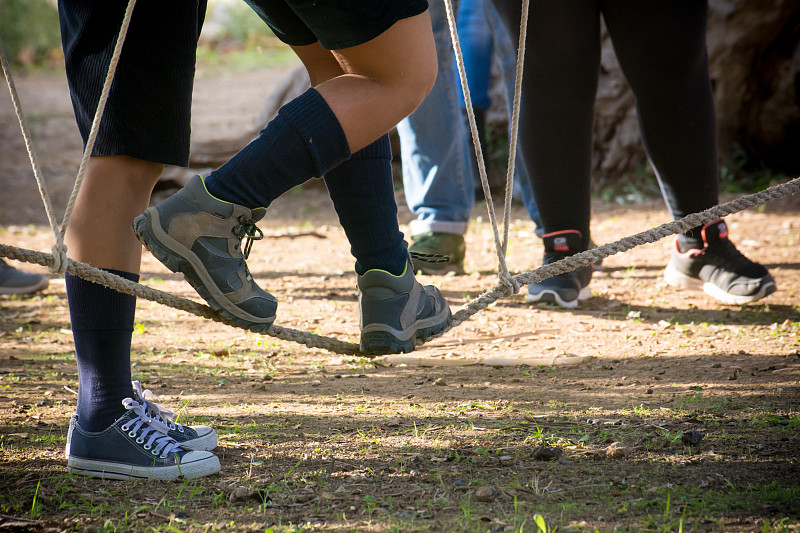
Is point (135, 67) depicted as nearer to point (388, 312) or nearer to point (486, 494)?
point (388, 312)

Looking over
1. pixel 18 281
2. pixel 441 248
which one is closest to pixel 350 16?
pixel 441 248

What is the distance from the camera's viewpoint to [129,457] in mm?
1621

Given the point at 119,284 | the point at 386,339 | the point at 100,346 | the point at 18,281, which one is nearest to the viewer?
the point at 119,284

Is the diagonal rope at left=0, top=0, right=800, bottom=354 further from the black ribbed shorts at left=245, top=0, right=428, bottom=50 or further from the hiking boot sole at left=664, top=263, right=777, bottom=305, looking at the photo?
the hiking boot sole at left=664, top=263, right=777, bottom=305

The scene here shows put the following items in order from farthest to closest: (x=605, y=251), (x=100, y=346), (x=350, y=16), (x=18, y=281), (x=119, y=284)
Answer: (x=18, y=281) < (x=605, y=251) < (x=100, y=346) < (x=119, y=284) < (x=350, y=16)

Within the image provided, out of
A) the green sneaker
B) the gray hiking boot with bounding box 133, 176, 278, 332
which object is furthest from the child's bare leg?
the green sneaker

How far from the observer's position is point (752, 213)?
462 cm

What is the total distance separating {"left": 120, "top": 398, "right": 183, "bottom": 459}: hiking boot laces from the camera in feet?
5.37

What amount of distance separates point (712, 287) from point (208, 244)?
83.9 inches

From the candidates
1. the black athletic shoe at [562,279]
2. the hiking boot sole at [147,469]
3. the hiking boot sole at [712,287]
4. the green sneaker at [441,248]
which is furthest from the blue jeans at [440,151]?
the hiking boot sole at [147,469]

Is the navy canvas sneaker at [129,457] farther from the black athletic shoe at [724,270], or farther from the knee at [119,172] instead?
the black athletic shoe at [724,270]

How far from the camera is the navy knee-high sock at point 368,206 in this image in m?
1.74

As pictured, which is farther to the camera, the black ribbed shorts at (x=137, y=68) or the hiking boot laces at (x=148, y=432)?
the hiking boot laces at (x=148, y=432)

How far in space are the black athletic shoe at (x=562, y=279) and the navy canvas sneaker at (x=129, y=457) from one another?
1.67 metres
